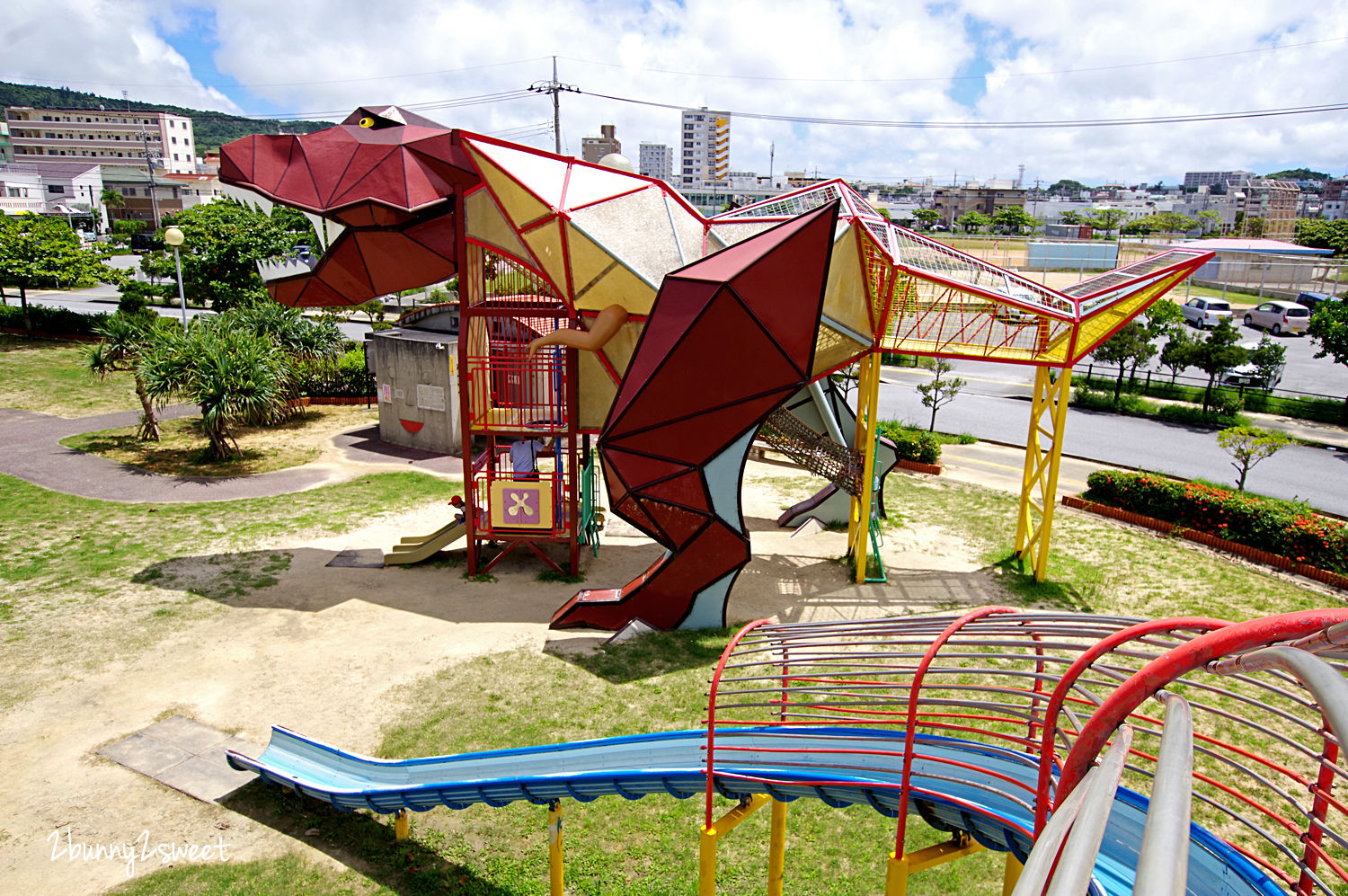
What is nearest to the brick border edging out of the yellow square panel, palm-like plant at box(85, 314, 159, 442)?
the yellow square panel

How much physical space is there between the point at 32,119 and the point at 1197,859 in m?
164

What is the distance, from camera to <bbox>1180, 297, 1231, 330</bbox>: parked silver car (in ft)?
143

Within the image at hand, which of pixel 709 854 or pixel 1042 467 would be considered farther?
pixel 1042 467

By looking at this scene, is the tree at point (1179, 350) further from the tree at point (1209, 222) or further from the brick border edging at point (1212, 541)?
the tree at point (1209, 222)

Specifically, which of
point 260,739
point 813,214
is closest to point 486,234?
point 813,214

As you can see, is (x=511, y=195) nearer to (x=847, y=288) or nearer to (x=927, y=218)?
(x=847, y=288)

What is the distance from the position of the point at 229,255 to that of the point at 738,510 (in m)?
30.2

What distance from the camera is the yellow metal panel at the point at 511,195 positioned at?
13688 millimetres

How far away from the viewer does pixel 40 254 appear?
1282 inches

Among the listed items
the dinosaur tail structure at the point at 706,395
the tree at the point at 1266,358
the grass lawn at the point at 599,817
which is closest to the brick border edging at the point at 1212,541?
the grass lawn at the point at 599,817

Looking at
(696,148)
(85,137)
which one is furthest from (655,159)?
(85,137)

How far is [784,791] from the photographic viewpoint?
716 centimetres

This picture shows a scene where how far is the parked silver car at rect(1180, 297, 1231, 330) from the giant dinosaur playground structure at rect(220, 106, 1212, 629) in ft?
112

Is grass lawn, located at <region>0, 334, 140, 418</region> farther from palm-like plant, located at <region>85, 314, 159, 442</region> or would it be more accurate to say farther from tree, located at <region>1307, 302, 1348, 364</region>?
tree, located at <region>1307, 302, 1348, 364</region>
